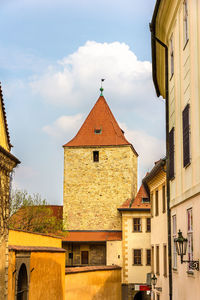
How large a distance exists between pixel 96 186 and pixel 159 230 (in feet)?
93.9

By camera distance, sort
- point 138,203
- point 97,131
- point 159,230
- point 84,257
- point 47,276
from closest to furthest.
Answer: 1. point 47,276
2. point 159,230
3. point 138,203
4. point 84,257
5. point 97,131

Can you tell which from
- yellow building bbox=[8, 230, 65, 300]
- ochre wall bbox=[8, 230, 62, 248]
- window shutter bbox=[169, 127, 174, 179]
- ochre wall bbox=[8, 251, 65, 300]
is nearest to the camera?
window shutter bbox=[169, 127, 174, 179]

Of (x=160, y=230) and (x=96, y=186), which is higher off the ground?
(x=96, y=186)

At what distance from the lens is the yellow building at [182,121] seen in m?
10.2

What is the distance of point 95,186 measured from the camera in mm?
49531

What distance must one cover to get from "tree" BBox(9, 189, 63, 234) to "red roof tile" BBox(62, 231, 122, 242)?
126cm

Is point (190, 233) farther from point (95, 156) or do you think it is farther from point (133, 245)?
point (95, 156)

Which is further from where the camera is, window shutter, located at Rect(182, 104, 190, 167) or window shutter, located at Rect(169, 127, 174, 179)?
window shutter, located at Rect(169, 127, 174, 179)

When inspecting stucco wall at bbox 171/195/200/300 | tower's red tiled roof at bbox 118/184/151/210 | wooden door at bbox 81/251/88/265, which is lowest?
wooden door at bbox 81/251/88/265

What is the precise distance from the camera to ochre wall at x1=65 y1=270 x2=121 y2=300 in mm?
25391

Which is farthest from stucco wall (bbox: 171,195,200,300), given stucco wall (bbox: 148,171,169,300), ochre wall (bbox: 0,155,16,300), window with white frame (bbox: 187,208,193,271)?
stucco wall (bbox: 148,171,169,300)

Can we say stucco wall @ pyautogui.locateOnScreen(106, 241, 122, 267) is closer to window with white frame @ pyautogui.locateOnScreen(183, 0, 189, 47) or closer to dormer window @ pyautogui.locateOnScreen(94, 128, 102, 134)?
dormer window @ pyautogui.locateOnScreen(94, 128, 102, 134)

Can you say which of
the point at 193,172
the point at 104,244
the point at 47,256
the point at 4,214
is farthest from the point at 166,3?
the point at 104,244

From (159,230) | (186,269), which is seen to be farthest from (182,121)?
(159,230)
